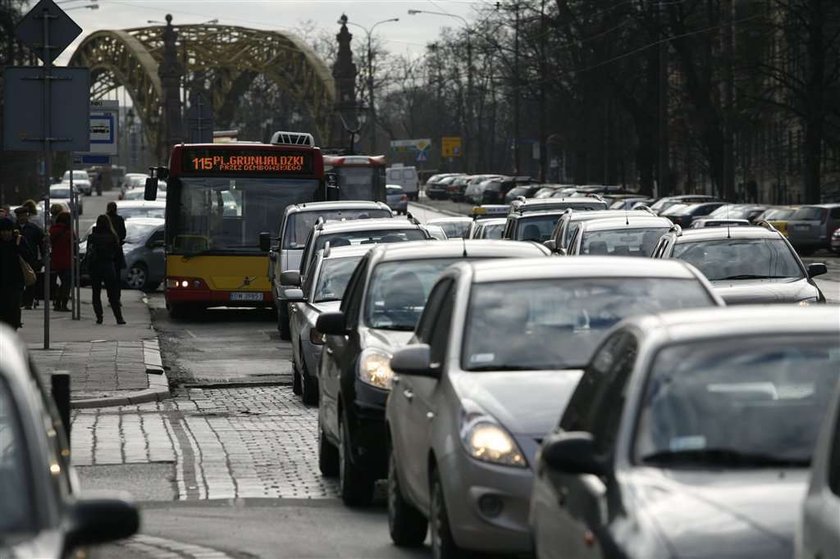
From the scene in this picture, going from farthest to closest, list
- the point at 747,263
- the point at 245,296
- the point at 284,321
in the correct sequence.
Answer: the point at 245,296, the point at 284,321, the point at 747,263

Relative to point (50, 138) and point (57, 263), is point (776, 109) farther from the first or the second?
point (50, 138)

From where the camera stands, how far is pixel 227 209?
32.9 metres

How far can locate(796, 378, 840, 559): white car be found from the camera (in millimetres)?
5172

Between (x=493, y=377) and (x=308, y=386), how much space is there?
9.54 m

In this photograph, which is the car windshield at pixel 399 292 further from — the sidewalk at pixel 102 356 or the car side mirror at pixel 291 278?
the car side mirror at pixel 291 278

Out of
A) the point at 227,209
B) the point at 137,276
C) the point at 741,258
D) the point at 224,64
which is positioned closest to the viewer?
the point at 741,258

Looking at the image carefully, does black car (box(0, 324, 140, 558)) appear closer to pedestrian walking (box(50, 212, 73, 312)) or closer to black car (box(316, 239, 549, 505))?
black car (box(316, 239, 549, 505))

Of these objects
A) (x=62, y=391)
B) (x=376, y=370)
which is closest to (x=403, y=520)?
(x=376, y=370)

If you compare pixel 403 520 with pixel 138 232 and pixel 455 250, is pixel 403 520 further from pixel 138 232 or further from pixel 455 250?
pixel 138 232

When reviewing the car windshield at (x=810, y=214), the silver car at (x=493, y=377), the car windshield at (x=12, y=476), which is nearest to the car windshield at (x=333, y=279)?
the silver car at (x=493, y=377)

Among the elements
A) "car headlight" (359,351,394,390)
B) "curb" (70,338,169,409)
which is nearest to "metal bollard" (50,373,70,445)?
"car headlight" (359,351,394,390)

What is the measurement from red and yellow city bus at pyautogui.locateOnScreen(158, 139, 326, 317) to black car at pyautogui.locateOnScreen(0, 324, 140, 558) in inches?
1056

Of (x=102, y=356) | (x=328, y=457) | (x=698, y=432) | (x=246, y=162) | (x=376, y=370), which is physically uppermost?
(x=246, y=162)

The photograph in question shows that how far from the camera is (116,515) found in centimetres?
528
